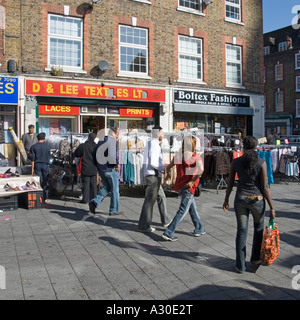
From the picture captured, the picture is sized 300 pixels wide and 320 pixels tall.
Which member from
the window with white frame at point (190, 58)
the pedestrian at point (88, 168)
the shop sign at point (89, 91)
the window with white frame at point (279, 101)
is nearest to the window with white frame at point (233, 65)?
the window with white frame at point (190, 58)

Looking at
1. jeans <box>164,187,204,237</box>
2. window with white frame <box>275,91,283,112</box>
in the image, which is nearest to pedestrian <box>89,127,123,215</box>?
jeans <box>164,187,204,237</box>

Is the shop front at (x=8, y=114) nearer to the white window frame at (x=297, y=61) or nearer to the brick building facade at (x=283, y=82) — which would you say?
the brick building facade at (x=283, y=82)

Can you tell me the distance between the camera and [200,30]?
1706 centimetres

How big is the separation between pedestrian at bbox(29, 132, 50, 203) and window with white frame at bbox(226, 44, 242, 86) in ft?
37.0

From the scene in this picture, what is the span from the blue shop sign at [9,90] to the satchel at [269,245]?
1049 centimetres

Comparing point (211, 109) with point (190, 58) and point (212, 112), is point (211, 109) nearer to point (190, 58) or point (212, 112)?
point (212, 112)

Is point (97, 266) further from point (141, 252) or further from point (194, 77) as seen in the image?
point (194, 77)

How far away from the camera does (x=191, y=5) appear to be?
17000 mm

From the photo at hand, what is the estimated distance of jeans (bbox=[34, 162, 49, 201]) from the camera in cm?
958

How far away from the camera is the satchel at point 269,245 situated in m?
4.75

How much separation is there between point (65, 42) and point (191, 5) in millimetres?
6519
